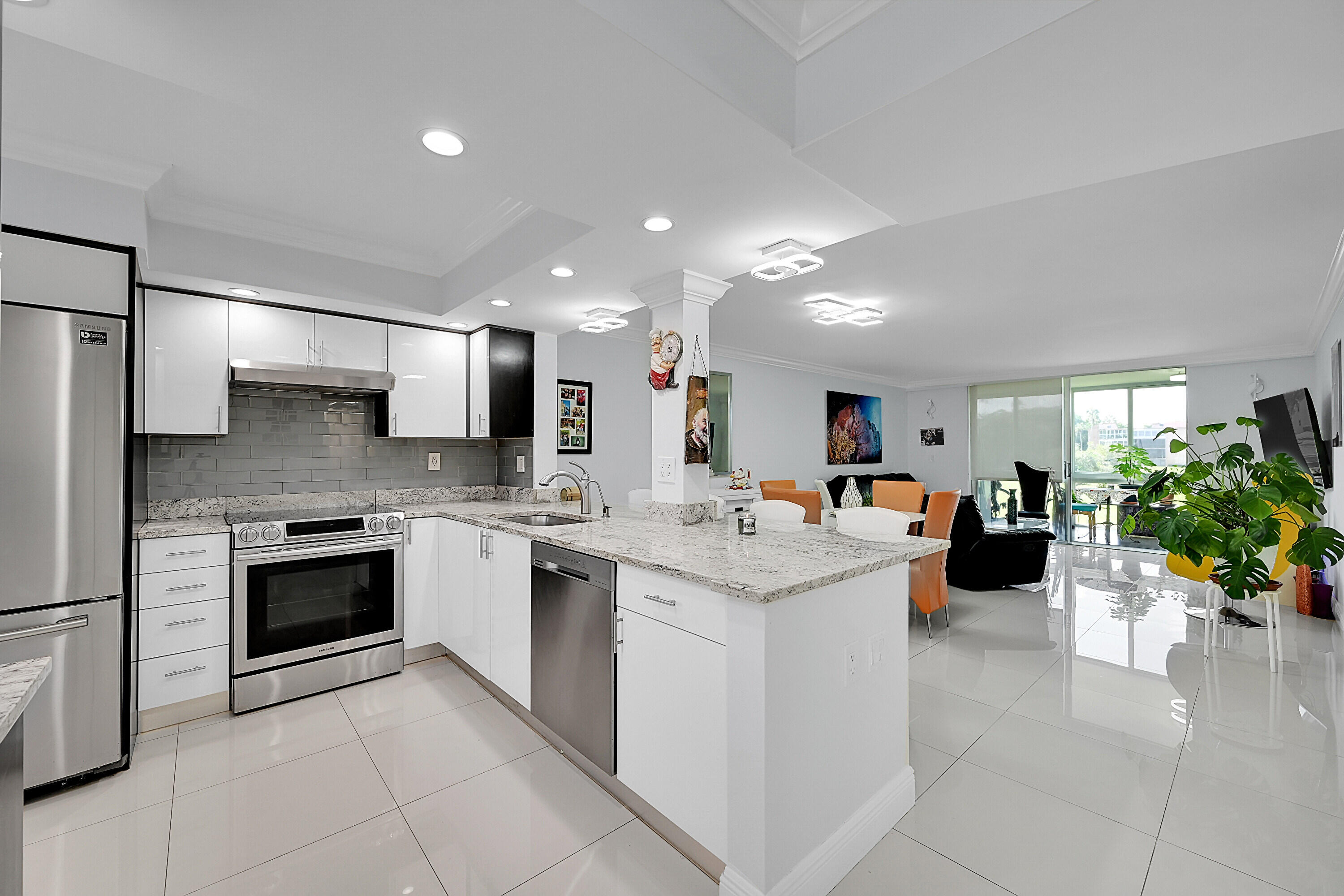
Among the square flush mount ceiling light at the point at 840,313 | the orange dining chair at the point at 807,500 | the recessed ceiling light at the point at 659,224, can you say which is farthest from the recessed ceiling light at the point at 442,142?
the orange dining chair at the point at 807,500

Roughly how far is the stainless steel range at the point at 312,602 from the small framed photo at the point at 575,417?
1.72m

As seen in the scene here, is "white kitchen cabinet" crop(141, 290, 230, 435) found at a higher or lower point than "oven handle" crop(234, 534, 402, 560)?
higher

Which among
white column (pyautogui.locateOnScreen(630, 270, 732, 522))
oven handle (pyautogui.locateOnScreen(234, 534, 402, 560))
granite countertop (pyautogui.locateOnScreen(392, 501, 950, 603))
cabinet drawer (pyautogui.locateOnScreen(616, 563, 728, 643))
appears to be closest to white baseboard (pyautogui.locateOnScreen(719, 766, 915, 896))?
cabinet drawer (pyautogui.locateOnScreen(616, 563, 728, 643))

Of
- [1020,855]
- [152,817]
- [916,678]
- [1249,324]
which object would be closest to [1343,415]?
[1249,324]

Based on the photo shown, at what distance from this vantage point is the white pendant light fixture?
237 cm

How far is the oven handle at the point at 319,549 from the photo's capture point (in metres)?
2.78

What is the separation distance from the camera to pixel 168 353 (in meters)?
2.86

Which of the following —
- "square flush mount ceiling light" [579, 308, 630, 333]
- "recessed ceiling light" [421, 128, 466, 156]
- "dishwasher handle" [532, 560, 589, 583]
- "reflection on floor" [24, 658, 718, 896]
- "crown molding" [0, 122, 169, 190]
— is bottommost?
"reflection on floor" [24, 658, 718, 896]

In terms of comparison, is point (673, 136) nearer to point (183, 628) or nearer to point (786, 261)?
point (786, 261)

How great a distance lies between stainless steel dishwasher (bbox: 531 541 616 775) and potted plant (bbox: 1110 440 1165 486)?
25.4ft

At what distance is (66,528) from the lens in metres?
2.15

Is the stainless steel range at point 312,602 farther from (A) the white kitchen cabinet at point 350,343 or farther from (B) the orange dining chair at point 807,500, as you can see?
(B) the orange dining chair at point 807,500

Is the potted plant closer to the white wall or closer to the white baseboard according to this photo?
the white wall

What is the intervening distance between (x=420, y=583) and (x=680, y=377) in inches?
76.0
